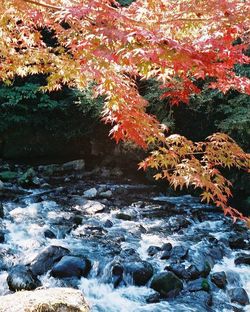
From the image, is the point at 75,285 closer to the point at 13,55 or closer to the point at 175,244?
the point at 175,244

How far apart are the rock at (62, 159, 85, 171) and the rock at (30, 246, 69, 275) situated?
6433mm

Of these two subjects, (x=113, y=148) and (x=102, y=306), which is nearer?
(x=102, y=306)

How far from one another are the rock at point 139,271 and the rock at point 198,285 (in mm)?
659

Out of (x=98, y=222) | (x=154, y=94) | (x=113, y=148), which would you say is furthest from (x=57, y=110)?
(x=98, y=222)

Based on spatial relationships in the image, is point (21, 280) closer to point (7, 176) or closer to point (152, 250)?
point (152, 250)

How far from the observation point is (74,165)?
12.6 meters

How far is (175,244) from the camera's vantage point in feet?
22.9

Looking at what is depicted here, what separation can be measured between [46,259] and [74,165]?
272 inches

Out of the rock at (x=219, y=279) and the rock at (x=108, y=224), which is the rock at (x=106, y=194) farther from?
the rock at (x=219, y=279)

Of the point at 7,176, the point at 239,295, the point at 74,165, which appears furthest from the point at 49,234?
the point at 74,165

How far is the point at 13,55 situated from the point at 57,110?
8814mm

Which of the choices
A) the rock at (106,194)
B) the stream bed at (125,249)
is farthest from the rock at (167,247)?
the rock at (106,194)

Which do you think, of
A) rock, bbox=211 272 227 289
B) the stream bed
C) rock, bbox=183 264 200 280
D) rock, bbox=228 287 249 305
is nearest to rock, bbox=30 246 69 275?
the stream bed

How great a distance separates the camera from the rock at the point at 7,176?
1091 centimetres
